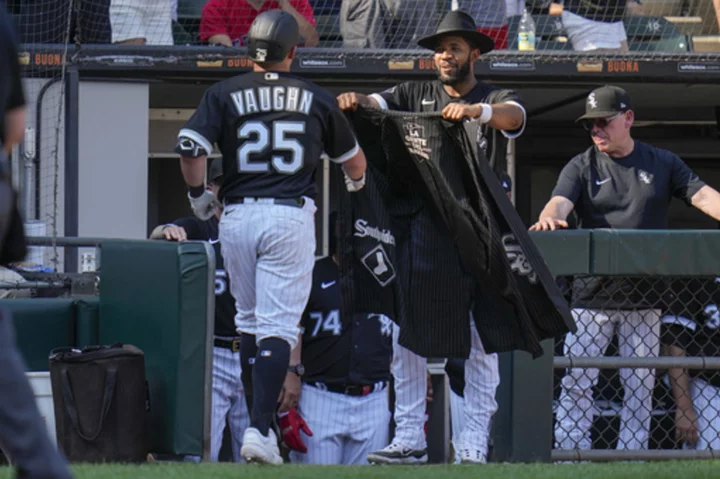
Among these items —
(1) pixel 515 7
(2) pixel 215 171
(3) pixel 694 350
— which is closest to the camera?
(3) pixel 694 350

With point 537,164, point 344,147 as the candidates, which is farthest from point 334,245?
point 537,164

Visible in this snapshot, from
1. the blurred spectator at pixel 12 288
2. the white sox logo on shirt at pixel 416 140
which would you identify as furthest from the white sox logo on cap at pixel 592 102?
the blurred spectator at pixel 12 288

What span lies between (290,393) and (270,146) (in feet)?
4.63

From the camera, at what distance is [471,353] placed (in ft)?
14.6

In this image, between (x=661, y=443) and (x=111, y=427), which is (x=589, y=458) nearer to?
(x=661, y=443)

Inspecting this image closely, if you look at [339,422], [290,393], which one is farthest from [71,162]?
[290,393]

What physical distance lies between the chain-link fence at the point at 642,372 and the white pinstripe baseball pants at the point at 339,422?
0.95 metres

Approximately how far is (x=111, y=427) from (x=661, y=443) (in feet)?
8.52

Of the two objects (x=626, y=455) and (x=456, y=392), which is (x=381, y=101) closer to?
(x=456, y=392)

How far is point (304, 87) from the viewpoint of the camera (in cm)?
451

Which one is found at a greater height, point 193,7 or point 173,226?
point 193,7

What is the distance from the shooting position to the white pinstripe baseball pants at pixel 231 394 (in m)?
5.88

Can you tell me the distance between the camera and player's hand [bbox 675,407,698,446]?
17.3ft

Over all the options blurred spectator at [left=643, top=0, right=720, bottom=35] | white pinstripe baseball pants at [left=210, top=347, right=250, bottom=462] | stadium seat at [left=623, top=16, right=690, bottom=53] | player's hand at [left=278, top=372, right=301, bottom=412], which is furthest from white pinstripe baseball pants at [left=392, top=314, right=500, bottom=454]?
blurred spectator at [left=643, top=0, right=720, bottom=35]
